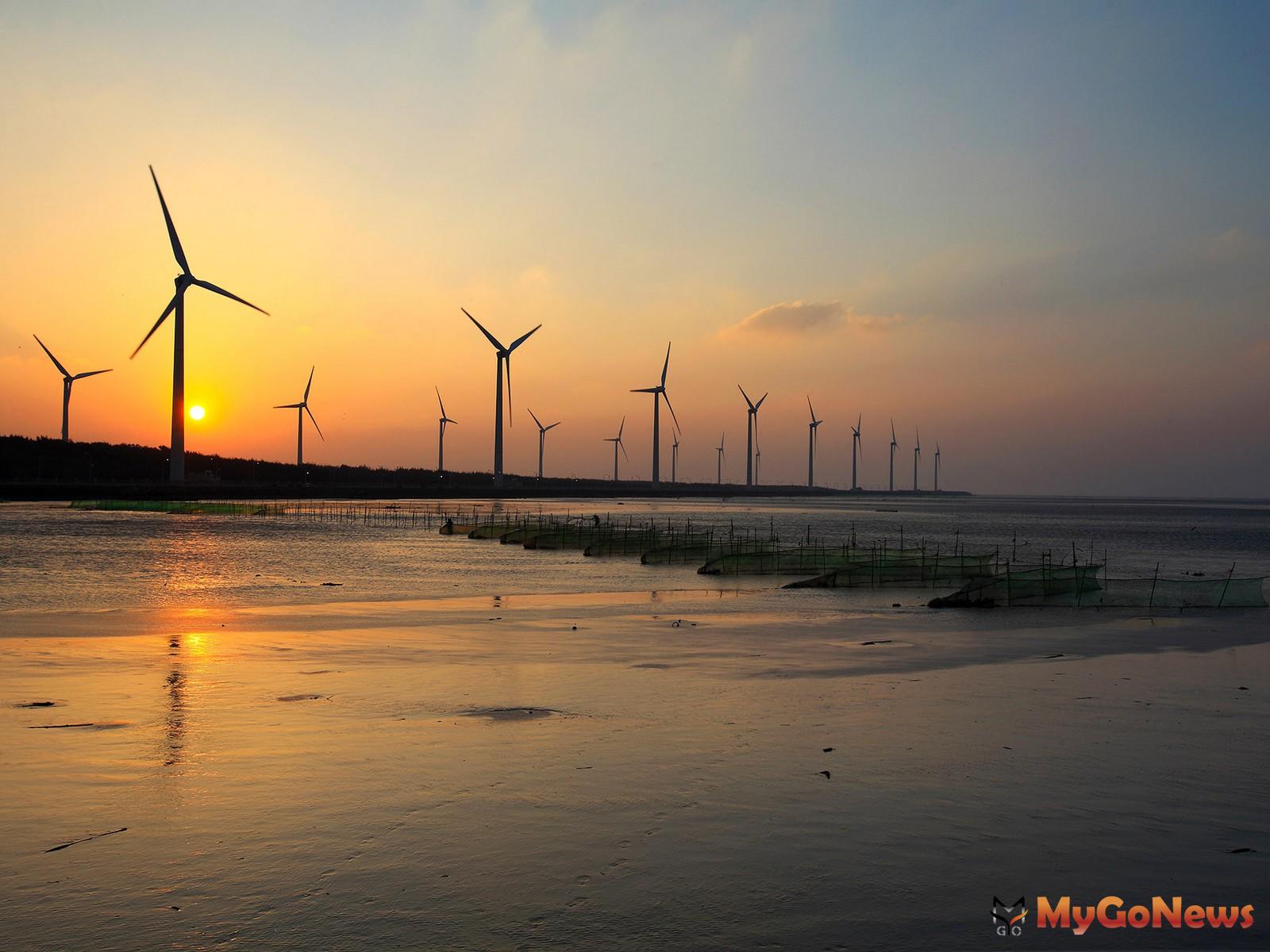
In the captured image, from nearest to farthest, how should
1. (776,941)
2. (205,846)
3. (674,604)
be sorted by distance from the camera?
(776,941), (205,846), (674,604)

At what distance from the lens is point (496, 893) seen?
9156 millimetres

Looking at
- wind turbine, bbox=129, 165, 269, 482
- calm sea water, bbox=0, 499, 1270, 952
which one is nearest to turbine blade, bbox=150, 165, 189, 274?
wind turbine, bbox=129, 165, 269, 482

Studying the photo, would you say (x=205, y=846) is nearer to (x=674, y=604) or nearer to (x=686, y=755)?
(x=686, y=755)

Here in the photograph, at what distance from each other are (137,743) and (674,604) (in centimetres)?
2524

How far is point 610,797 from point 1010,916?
4796 mm

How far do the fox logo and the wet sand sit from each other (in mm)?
145

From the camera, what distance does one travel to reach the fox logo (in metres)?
8.72

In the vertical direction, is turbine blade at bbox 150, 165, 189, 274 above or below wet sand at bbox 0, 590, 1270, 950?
above

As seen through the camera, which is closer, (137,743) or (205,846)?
(205,846)

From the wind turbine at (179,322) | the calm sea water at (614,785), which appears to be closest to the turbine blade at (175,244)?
the wind turbine at (179,322)

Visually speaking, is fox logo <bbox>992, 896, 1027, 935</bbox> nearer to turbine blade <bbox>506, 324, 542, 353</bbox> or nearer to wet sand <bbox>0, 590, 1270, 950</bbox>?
wet sand <bbox>0, 590, 1270, 950</bbox>

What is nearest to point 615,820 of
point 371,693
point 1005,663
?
point 371,693

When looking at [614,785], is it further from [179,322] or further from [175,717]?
[179,322]

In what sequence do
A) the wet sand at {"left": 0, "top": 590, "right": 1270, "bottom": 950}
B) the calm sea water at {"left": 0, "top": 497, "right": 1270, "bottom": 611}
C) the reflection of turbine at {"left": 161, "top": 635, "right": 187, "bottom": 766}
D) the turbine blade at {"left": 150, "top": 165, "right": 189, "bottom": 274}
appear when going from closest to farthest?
the wet sand at {"left": 0, "top": 590, "right": 1270, "bottom": 950}, the reflection of turbine at {"left": 161, "top": 635, "right": 187, "bottom": 766}, the calm sea water at {"left": 0, "top": 497, "right": 1270, "bottom": 611}, the turbine blade at {"left": 150, "top": 165, "right": 189, "bottom": 274}
